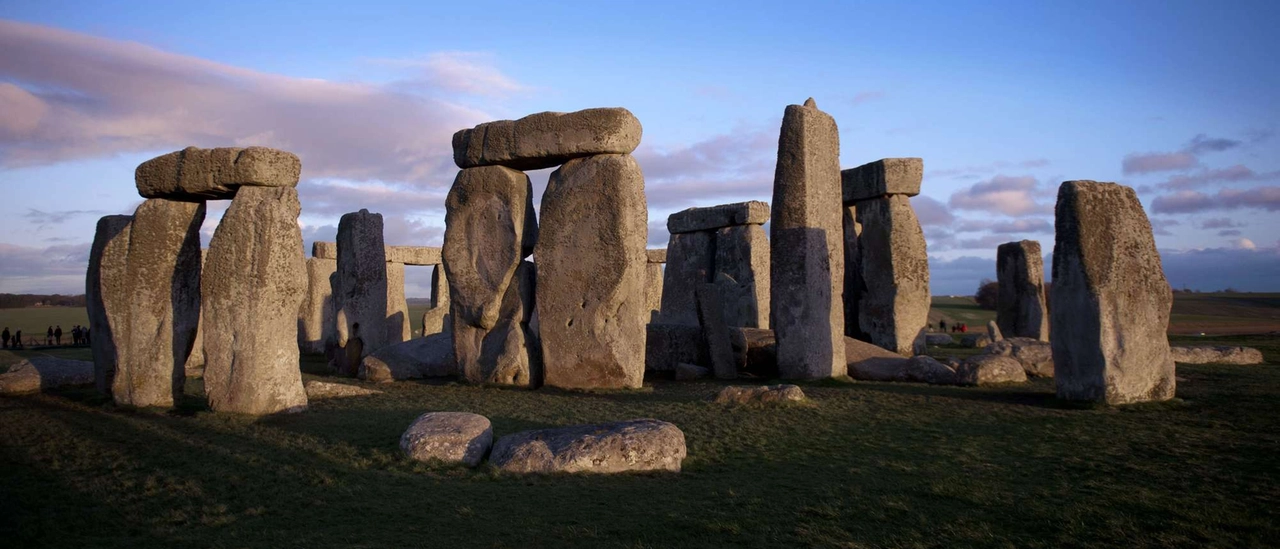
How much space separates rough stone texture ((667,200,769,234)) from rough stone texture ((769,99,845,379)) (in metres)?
7.45

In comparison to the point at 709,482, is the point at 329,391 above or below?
above

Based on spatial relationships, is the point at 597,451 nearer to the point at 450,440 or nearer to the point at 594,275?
the point at 450,440

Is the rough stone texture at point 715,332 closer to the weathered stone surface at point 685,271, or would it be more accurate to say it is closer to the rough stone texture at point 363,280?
the rough stone texture at point 363,280

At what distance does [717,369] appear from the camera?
12.6m

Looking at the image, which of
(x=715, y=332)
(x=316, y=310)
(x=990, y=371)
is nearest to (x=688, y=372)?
(x=715, y=332)

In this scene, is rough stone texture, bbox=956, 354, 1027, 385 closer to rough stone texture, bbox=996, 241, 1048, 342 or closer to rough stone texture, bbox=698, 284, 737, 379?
rough stone texture, bbox=698, 284, 737, 379

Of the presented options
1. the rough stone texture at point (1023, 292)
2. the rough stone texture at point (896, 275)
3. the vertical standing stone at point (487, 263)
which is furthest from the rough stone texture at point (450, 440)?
the rough stone texture at point (1023, 292)

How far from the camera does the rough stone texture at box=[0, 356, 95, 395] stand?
33.8ft

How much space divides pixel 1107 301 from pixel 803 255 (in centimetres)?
398

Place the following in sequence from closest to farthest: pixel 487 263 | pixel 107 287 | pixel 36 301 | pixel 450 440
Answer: pixel 450 440, pixel 107 287, pixel 487 263, pixel 36 301

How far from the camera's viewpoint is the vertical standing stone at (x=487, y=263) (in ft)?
38.8

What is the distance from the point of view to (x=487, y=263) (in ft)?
39.2

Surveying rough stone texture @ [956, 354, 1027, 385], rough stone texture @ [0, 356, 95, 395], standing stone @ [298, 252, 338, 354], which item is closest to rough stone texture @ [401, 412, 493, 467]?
rough stone texture @ [0, 356, 95, 395]

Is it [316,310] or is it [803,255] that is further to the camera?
[316,310]
